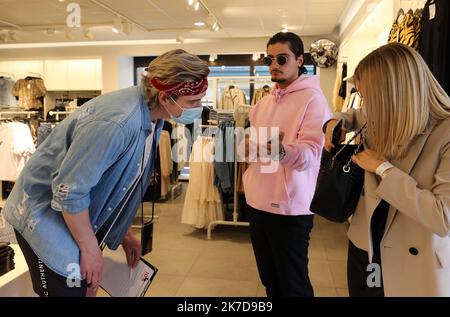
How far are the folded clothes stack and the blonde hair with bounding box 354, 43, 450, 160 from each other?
4.94ft

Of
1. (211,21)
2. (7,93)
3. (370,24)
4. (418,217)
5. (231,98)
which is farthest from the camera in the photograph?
(7,93)

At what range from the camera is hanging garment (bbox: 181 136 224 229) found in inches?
160

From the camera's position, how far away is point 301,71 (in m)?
1.81

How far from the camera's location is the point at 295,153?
1.53 meters

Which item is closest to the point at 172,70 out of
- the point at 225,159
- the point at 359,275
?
the point at 359,275

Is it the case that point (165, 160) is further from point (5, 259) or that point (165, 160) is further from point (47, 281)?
point (47, 281)

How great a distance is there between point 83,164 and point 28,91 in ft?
21.6

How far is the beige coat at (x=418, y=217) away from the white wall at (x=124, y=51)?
5.94 metres

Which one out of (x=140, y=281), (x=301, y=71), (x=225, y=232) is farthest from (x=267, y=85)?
(x=140, y=281)

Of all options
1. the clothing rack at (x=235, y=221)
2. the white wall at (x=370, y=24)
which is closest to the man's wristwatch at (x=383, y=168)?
the white wall at (x=370, y=24)

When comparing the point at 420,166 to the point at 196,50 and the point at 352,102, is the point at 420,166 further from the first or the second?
the point at 196,50

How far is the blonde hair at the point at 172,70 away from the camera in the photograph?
1126 mm

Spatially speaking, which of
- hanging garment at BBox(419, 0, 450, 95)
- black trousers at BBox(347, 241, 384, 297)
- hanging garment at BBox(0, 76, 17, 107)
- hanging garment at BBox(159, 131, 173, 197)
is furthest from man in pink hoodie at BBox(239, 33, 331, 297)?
hanging garment at BBox(0, 76, 17, 107)

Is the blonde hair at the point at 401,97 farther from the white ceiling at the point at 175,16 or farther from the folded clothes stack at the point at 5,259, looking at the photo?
the white ceiling at the point at 175,16
